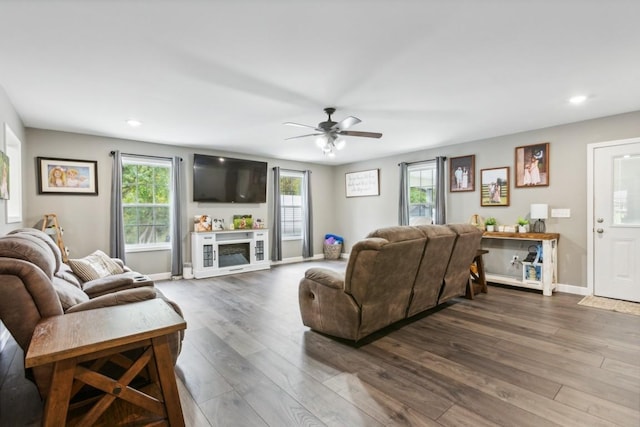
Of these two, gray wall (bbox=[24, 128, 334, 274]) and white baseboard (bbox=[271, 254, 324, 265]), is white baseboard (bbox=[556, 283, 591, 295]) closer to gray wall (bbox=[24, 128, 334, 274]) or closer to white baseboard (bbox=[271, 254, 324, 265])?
white baseboard (bbox=[271, 254, 324, 265])

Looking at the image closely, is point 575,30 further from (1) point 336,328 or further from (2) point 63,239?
(2) point 63,239

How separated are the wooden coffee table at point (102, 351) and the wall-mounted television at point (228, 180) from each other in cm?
435

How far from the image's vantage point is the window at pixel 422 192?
20.4 feet

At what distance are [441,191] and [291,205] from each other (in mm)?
3461

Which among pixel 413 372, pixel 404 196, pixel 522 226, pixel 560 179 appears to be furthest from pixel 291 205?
pixel 413 372

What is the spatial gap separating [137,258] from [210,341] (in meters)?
3.27

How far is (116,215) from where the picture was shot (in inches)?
196

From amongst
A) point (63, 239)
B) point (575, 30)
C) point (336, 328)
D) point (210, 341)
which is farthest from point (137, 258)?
point (575, 30)

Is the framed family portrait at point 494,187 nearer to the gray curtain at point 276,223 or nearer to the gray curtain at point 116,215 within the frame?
the gray curtain at point 276,223

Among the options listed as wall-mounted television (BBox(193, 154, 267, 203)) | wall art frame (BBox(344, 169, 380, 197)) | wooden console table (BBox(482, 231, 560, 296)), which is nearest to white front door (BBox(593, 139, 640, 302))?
wooden console table (BBox(482, 231, 560, 296))

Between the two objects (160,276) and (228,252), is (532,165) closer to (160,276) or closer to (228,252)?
(228,252)

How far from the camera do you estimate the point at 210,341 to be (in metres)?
2.89

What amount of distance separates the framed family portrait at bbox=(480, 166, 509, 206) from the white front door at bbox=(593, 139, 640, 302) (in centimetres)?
112

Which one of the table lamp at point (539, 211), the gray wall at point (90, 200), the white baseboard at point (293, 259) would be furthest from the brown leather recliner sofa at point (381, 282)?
the white baseboard at point (293, 259)
